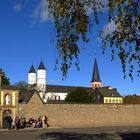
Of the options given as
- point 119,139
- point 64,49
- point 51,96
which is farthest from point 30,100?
point 51,96

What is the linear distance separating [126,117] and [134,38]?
171ft

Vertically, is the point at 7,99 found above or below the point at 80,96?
below

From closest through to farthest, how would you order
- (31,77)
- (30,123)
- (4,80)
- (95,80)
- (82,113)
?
(30,123)
(82,113)
(4,80)
(31,77)
(95,80)

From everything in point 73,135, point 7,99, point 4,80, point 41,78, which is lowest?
point 73,135

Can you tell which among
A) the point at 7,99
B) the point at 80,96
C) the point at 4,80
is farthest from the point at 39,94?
the point at 80,96

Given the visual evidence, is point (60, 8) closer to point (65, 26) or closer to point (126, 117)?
point (65, 26)

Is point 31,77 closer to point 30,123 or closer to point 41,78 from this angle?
point 41,78

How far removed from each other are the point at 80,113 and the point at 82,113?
40 cm

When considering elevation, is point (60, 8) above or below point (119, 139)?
above

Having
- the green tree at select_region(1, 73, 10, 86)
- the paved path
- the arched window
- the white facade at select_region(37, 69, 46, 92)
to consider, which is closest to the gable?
the arched window

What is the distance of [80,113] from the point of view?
57.9m

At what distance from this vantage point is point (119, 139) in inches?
1040

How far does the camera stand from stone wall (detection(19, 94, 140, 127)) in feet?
176

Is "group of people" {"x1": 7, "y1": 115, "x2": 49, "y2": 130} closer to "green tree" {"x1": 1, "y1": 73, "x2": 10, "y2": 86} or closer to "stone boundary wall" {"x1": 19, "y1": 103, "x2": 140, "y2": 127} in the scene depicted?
"stone boundary wall" {"x1": 19, "y1": 103, "x2": 140, "y2": 127}
